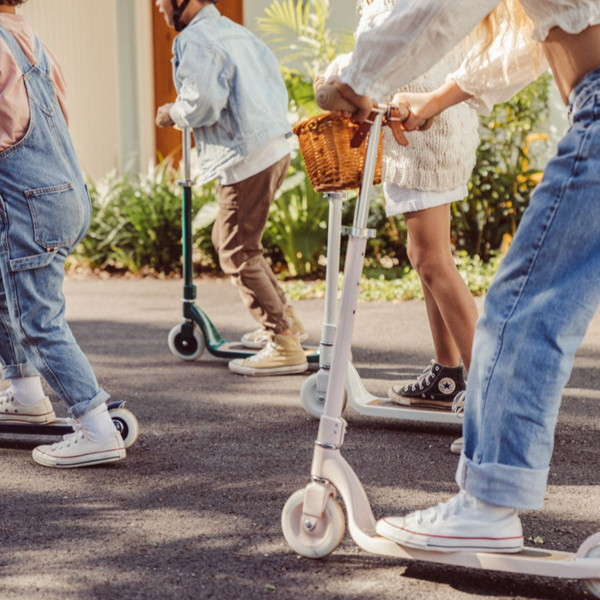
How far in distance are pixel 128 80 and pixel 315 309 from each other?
5.87m

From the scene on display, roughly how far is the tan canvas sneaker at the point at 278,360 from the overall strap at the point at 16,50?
86.8 inches

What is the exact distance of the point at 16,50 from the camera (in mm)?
3168

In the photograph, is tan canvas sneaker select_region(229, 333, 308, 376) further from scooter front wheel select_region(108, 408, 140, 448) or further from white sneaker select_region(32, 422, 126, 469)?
white sneaker select_region(32, 422, 126, 469)

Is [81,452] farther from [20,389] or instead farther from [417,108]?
[417,108]

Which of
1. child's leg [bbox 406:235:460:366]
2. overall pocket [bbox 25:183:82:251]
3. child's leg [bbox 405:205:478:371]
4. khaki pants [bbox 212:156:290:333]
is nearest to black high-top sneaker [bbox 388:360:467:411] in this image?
child's leg [bbox 406:235:460:366]

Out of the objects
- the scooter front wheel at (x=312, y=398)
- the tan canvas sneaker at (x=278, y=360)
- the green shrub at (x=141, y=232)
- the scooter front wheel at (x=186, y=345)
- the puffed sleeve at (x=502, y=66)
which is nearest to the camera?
the puffed sleeve at (x=502, y=66)

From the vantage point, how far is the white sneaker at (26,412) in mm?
3588

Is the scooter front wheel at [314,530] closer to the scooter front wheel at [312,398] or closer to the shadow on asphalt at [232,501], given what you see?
the shadow on asphalt at [232,501]

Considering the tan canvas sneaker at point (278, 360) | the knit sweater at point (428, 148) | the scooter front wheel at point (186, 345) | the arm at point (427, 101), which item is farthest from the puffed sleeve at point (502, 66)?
the scooter front wheel at point (186, 345)

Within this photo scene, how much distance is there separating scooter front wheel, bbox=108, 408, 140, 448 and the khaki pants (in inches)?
60.5

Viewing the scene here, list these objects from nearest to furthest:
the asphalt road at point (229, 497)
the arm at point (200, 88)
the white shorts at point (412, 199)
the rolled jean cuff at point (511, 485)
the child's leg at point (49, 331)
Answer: the rolled jean cuff at point (511, 485) → the asphalt road at point (229, 497) → the child's leg at point (49, 331) → the white shorts at point (412, 199) → the arm at point (200, 88)

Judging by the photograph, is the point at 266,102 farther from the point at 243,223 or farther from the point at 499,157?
the point at 499,157

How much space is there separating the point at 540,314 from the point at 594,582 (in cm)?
67

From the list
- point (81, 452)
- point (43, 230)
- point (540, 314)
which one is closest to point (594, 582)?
point (540, 314)
